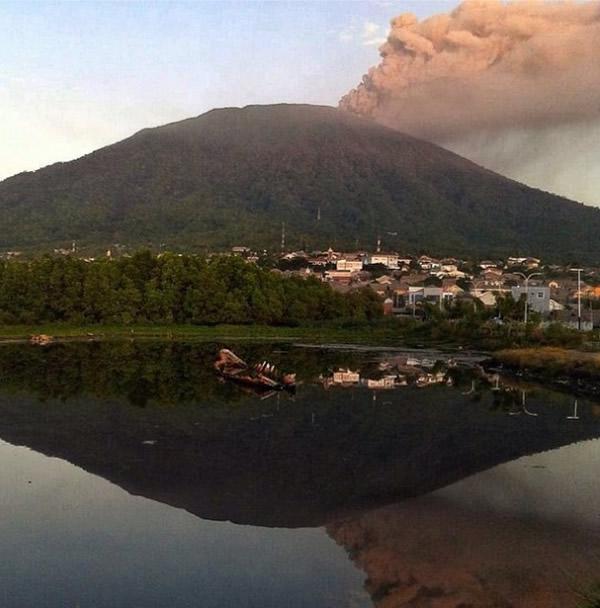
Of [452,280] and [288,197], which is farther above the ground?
[288,197]

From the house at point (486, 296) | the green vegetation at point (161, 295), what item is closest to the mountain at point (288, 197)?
the house at point (486, 296)

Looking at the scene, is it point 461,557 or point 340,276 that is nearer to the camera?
point 461,557

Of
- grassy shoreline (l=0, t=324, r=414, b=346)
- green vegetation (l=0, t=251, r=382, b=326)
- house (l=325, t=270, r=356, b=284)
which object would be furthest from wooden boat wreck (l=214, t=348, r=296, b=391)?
house (l=325, t=270, r=356, b=284)

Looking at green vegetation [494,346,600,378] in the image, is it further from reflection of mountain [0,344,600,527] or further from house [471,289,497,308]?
house [471,289,497,308]

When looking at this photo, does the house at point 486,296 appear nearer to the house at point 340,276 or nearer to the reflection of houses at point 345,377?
the house at point 340,276

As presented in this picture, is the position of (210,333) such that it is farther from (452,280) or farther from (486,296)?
(452,280)

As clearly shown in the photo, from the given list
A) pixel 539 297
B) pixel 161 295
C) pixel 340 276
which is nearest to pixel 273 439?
pixel 161 295

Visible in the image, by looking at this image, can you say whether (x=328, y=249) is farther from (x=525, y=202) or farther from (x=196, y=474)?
(x=196, y=474)
